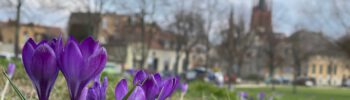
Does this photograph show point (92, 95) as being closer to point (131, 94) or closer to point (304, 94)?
point (131, 94)

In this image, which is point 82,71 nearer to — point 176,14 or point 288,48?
point 176,14

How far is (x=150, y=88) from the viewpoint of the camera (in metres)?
0.93

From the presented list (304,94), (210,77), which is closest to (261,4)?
(304,94)

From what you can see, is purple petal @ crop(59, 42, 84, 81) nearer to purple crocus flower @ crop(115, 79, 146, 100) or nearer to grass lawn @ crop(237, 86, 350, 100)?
purple crocus flower @ crop(115, 79, 146, 100)

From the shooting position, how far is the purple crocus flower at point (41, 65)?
0.82 meters

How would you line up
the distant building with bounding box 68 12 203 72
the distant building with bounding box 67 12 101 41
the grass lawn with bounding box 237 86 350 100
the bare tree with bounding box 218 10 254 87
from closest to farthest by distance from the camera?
1. the grass lawn with bounding box 237 86 350 100
2. the distant building with bounding box 67 12 101 41
3. the distant building with bounding box 68 12 203 72
4. the bare tree with bounding box 218 10 254 87

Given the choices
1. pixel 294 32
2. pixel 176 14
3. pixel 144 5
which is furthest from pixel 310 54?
pixel 144 5

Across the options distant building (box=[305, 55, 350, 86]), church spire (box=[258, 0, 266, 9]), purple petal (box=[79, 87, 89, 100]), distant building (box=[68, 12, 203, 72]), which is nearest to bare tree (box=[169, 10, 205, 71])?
distant building (box=[68, 12, 203, 72])

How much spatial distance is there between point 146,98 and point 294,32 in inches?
2117

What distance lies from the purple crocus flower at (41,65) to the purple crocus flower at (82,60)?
2cm

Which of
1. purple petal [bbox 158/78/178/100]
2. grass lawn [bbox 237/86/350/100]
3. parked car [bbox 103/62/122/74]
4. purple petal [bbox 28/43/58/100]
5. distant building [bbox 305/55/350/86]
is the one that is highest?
purple petal [bbox 28/43/58/100]

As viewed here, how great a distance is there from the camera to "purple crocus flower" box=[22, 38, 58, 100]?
821mm

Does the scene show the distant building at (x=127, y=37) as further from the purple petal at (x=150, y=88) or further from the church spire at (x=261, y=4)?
the church spire at (x=261, y=4)

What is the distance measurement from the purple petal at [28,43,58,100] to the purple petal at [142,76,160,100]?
17cm
